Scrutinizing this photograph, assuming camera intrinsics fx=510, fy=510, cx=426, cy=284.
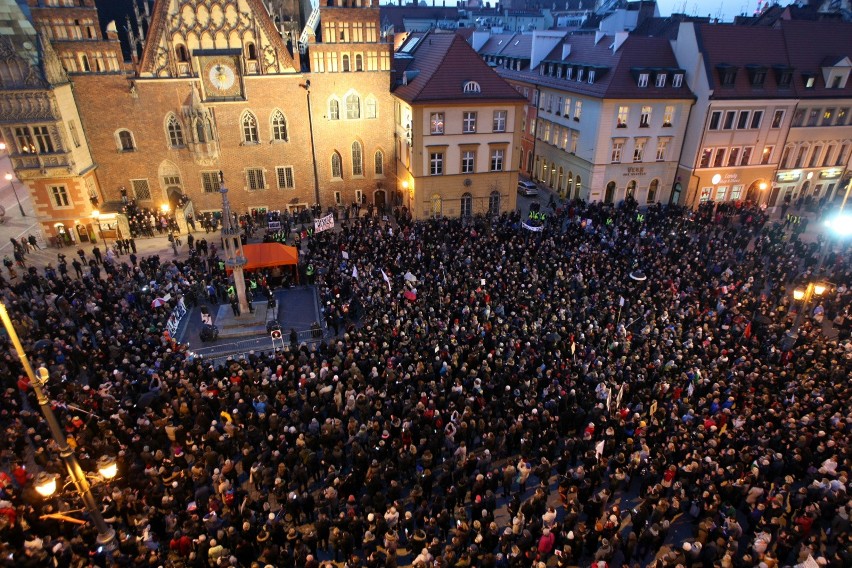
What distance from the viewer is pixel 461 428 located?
15422mm

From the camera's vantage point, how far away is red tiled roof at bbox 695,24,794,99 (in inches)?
1479

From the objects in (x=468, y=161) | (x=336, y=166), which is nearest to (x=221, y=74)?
(x=336, y=166)

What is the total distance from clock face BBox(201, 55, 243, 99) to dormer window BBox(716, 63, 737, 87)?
115ft

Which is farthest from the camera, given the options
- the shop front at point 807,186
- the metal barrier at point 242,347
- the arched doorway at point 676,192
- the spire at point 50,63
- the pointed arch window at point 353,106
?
the shop front at point 807,186

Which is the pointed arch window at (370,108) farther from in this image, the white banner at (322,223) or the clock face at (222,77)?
the white banner at (322,223)

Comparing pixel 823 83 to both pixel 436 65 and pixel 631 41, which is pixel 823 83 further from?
pixel 436 65

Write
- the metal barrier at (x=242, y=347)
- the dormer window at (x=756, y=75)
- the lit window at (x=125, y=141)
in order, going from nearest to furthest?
the metal barrier at (x=242, y=347) < the lit window at (x=125, y=141) < the dormer window at (x=756, y=75)

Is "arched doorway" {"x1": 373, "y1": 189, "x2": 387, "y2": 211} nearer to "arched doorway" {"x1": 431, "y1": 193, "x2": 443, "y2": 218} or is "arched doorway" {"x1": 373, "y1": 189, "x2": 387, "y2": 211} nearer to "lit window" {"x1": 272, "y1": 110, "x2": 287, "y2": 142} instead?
"arched doorway" {"x1": 431, "y1": 193, "x2": 443, "y2": 218}

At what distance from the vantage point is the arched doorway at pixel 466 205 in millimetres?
39062

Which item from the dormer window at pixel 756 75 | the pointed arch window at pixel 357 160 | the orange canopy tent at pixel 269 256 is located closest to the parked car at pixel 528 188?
the pointed arch window at pixel 357 160

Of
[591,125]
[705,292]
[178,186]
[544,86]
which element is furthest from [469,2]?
[705,292]

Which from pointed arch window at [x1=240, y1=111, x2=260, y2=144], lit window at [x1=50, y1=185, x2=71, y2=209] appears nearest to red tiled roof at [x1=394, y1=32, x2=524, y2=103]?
pointed arch window at [x1=240, y1=111, x2=260, y2=144]

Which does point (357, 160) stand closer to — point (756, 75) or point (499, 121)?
point (499, 121)

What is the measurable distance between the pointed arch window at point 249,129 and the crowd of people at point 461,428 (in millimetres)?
16802
